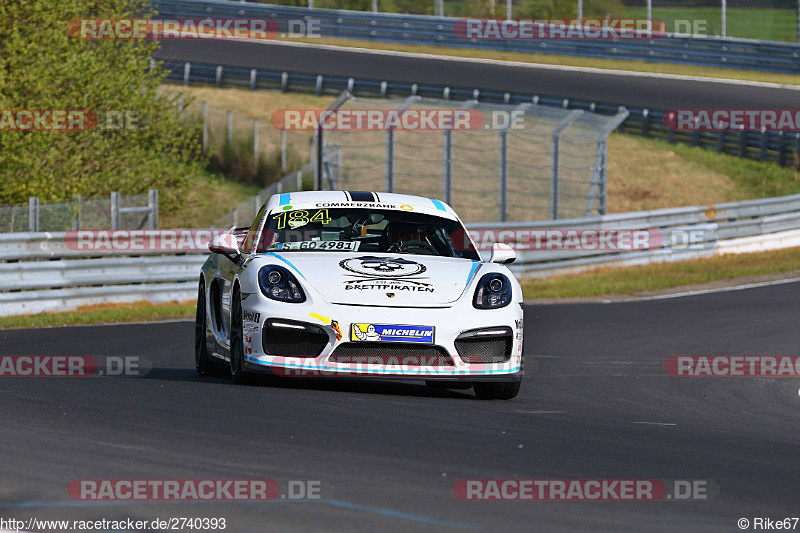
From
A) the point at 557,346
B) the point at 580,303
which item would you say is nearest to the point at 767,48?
the point at 580,303

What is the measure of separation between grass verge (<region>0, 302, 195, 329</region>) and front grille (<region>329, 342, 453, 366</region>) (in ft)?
25.9

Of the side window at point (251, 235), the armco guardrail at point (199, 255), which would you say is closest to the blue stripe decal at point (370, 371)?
the side window at point (251, 235)

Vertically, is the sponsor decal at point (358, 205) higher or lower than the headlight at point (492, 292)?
higher

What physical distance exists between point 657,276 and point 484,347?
14285 mm

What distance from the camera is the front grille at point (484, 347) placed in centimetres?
838

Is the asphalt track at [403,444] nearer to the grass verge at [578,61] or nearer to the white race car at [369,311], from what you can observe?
the white race car at [369,311]

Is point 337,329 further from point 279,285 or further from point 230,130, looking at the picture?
point 230,130

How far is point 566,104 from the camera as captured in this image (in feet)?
112

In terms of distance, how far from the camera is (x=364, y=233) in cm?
934

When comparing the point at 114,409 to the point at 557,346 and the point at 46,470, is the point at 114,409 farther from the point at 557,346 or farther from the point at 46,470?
the point at 557,346

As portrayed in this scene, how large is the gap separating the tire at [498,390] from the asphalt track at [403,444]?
0.43 ft

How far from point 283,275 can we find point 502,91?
2730cm

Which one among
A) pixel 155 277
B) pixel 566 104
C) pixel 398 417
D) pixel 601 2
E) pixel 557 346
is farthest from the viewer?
pixel 601 2

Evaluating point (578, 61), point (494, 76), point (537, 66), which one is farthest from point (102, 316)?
point (578, 61)
